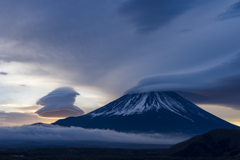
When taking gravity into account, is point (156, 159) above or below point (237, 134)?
below

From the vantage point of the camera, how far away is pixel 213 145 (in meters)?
176

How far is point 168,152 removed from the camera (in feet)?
644

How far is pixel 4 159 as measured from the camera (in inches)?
5807

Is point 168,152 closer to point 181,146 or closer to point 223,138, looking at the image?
point 181,146

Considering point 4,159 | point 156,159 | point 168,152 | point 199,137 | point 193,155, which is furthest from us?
point 168,152

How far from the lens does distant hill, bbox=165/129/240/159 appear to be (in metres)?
167

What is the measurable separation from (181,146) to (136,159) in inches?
1652

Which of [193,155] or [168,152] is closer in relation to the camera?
[193,155]

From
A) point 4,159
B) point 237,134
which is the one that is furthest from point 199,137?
point 4,159

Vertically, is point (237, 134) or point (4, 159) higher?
point (237, 134)

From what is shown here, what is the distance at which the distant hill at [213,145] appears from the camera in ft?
549

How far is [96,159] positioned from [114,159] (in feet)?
34.3

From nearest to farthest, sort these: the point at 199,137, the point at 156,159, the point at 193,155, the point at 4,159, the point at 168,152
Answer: the point at 4,159
the point at 156,159
the point at 193,155
the point at 199,137
the point at 168,152

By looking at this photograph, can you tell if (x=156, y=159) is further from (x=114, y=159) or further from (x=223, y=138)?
(x=223, y=138)
